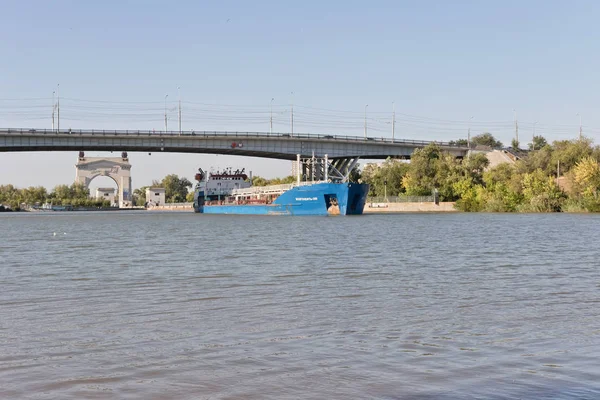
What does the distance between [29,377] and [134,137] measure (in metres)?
102

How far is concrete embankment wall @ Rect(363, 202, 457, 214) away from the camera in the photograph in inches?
4734

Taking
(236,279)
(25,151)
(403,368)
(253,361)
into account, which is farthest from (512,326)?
(25,151)

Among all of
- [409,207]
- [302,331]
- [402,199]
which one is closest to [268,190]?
[409,207]

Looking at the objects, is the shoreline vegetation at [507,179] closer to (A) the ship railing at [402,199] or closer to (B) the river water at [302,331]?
(A) the ship railing at [402,199]

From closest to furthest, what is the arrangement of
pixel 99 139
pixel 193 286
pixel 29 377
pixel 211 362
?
pixel 29 377 → pixel 211 362 → pixel 193 286 → pixel 99 139

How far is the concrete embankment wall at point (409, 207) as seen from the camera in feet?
395

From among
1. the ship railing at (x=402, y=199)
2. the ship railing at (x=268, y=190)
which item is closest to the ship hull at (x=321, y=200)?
the ship railing at (x=268, y=190)

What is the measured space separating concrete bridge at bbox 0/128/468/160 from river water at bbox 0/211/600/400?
279 ft

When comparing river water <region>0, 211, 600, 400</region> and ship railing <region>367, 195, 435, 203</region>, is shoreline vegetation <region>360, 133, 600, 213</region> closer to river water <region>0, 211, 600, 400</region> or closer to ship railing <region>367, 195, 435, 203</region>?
ship railing <region>367, 195, 435, 203</region>

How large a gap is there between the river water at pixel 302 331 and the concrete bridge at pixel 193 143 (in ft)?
279

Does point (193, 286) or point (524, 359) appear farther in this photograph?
point (193, 286)

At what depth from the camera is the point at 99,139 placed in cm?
10900

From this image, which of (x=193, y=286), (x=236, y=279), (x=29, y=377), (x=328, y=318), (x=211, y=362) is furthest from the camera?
(x=236, y=279)

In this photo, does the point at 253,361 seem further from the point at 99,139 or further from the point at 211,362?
the point at 99,139
